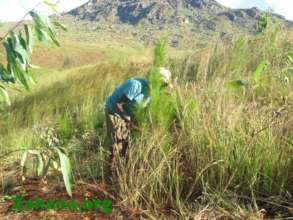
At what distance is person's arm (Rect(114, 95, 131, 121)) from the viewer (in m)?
4.62

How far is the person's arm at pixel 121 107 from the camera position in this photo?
4.62m

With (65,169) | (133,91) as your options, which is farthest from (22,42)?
(133,91)

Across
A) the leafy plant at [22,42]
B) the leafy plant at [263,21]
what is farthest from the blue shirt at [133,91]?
the leafy plant at [263,21]

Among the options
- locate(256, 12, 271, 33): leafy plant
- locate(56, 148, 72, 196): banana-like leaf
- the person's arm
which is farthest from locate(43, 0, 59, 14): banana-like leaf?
locate(256, 12, 271, 33): leafy plant

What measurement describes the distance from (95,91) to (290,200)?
653 centimetres

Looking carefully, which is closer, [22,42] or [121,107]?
[22,42]

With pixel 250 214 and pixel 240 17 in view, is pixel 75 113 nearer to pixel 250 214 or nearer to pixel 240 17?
pixel 250 214

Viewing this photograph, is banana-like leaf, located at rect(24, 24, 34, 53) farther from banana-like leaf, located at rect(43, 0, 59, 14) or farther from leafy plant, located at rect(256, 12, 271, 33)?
leafy plant, located at rect(256, 12, 271, 33)

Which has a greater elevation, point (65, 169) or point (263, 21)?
point (65, 169)

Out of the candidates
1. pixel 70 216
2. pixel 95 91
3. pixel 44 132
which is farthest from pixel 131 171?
pixel 95 91

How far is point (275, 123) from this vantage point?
10.9 ft

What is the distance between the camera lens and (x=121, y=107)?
4641mm

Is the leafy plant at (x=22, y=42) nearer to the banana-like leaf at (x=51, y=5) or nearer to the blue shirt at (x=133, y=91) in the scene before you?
the banana-like leaf at (x=51, y=5)

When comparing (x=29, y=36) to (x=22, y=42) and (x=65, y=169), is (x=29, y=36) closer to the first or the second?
(x=22, y=42)
